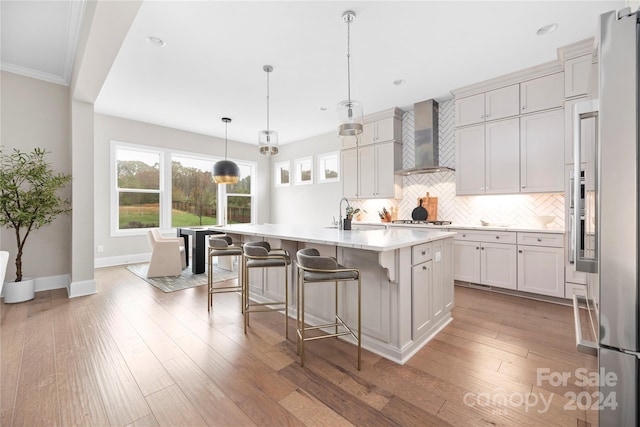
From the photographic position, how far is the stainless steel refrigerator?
836 mm

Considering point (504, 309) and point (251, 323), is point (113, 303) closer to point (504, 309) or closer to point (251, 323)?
point (251, 323)

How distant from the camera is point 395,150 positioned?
16.9ft

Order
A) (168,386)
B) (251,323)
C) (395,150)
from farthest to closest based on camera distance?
(395,150) < (251,323) < (168,386)

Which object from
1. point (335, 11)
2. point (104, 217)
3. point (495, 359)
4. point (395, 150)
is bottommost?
point (495, 359)

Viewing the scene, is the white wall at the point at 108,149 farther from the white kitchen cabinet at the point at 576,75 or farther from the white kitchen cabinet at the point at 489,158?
the white kitchen cabinet at the point at 576,75

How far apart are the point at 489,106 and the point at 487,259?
2219 millimetres

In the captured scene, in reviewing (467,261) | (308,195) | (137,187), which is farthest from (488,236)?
(137,187)

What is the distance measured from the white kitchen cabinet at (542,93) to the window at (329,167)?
370cm

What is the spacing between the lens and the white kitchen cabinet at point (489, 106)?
380 cm

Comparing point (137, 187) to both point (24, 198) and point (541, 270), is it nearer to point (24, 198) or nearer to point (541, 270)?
point (24, 198)

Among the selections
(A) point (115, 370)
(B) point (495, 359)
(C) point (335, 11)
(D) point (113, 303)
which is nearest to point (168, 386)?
(A) point (115, 370)

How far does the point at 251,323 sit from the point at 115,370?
1.11 metres

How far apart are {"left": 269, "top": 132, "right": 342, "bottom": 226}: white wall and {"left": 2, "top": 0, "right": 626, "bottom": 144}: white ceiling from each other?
2127 mm

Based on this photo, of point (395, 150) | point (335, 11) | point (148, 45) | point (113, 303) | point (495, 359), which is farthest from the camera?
point (395, 150)
